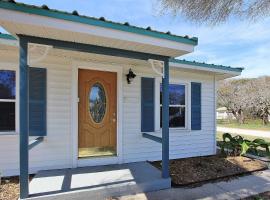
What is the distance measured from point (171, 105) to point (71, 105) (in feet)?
9.54

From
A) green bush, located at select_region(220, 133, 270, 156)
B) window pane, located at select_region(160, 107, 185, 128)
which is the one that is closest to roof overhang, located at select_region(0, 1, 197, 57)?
window pane, located at select_region(160, 107, 185, 128)

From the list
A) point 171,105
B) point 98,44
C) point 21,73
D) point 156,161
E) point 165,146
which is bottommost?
point 156,161

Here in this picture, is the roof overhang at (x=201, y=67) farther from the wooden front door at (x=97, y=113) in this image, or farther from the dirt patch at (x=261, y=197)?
the dirt patch at (x=261, y=197)

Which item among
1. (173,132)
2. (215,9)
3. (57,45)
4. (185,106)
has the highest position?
(215,9)

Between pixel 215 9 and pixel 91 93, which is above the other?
pixel 215 9

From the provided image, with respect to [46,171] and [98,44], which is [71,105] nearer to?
[46,171]

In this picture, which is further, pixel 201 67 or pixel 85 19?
pixel 201 67

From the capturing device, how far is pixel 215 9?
4609mm

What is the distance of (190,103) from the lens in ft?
22.8

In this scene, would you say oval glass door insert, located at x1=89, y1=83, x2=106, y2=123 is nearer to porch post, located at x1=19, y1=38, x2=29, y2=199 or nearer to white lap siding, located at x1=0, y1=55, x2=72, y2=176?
white lap siding, located at x1=0, y1=55, x2=72, y2=176

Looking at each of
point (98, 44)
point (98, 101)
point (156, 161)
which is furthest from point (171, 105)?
point (98, 44)

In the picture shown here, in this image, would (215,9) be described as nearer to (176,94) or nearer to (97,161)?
(176,94)

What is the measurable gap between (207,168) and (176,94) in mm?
2223

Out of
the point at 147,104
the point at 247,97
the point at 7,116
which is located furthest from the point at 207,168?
the point at 247,97
